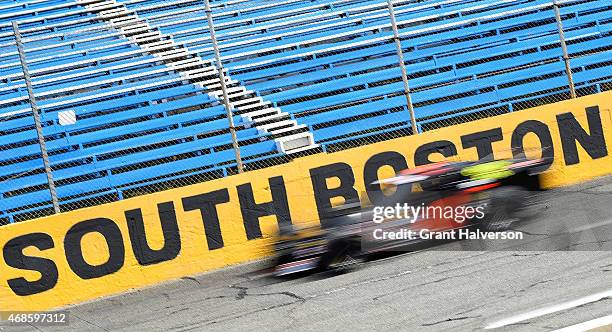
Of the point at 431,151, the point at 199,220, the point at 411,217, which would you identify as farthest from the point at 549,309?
the point at 431,151

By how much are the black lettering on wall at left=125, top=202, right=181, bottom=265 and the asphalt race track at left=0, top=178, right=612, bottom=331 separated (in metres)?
0.41

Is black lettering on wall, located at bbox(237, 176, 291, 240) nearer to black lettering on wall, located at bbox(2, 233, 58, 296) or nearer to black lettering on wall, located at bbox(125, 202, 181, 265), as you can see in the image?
black lettering on wall, located at bbox(125, 202, 181, 265)

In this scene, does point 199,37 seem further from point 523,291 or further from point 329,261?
point 523,291

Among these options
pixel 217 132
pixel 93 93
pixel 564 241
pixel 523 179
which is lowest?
pixel 564 241

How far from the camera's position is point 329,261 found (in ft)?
32.6

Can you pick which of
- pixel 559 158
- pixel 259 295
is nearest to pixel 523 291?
pixel 259 295

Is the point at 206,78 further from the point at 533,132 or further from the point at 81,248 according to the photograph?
the point at 81,248

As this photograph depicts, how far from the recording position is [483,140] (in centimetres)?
1384

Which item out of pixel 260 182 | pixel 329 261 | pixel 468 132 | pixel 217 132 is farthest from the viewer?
pixel 217 132

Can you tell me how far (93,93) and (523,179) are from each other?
9615mm

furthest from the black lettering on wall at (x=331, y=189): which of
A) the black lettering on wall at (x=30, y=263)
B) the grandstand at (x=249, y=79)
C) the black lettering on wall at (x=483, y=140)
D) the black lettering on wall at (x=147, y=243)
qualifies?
the black lettering on wall at (x=30, y=263)

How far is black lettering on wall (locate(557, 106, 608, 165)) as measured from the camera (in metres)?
14.1

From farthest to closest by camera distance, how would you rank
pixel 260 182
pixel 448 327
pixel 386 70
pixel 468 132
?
pixel 386 70 → pixel 468 132 → pixel 260 182 → pixel 448 327

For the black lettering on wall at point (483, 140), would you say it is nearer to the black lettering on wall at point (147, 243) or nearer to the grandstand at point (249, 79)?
the grandstand at point (249, 79)
